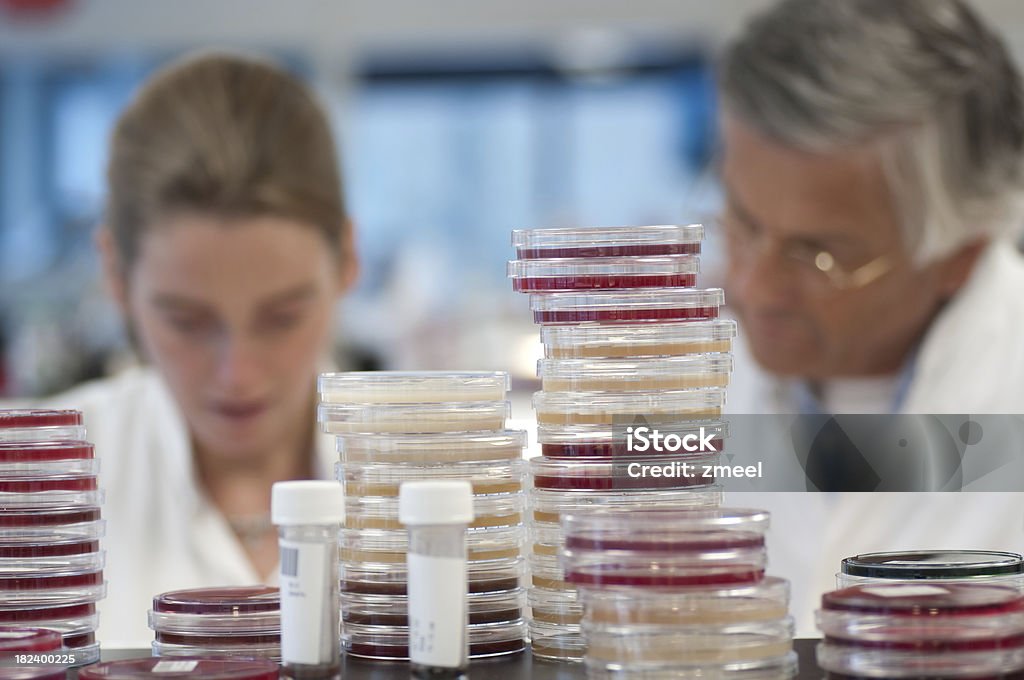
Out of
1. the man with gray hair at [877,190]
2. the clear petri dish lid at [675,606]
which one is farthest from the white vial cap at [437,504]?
the man with gray hair at [877,190]

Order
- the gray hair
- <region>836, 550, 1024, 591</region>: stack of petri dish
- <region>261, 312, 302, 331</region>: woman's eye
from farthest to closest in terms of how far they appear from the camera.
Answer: <region>261, 312, 302, 331</region>: woman's eye, the gray hair, <region>836, 550, 1024, 591</region>: stack of petri dish

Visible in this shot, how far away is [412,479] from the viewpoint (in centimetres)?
102

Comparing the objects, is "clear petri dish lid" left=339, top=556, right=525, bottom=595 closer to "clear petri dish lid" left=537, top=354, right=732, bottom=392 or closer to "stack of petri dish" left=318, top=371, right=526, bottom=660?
"stack of petri dish" left=318, top=371, right=526, bottom=660

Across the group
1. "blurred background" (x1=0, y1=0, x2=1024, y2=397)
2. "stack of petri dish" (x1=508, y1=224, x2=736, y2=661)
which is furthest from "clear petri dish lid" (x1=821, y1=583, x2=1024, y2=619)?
"blurred background" (x1=0, y1=0, x2=1024, y2=397)

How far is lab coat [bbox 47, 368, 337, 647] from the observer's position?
6.79 feet

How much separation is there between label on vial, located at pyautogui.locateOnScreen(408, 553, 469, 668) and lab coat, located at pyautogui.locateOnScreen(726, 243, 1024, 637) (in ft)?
0.86

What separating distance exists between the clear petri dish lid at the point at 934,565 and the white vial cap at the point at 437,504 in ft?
1.21

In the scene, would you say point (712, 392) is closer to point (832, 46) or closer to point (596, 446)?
point (596, 446)

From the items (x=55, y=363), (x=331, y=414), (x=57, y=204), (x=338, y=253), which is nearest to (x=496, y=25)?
(x=57, y=204)

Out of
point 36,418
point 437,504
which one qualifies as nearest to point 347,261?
point 36,418

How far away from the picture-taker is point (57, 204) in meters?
7.39

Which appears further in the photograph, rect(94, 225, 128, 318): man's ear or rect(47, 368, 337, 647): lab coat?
rect(94, 225, 128, 318): man's ear

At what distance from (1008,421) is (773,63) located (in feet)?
3.58

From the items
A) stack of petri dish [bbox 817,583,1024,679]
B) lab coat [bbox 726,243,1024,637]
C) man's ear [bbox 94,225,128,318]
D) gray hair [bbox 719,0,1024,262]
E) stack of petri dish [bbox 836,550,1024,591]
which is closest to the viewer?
stack of petri dish [bbox 817,583,1024,679]
